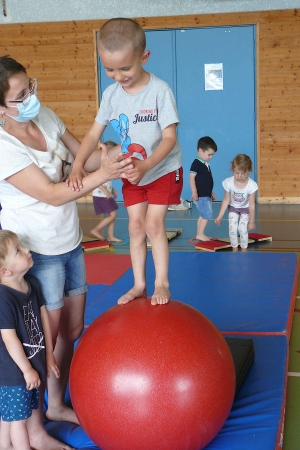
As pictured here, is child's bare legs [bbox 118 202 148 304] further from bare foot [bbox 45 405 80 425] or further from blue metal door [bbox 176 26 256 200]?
blue metal door [bbox 176 26 256 200]

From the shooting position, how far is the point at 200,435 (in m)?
2.45

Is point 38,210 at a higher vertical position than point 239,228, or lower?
higher

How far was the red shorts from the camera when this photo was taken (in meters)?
3.00

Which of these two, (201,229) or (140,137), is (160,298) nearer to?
(140,137)

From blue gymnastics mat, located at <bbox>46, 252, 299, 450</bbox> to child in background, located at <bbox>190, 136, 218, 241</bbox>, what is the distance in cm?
160

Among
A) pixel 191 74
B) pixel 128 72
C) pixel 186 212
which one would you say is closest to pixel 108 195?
pixel 186 212

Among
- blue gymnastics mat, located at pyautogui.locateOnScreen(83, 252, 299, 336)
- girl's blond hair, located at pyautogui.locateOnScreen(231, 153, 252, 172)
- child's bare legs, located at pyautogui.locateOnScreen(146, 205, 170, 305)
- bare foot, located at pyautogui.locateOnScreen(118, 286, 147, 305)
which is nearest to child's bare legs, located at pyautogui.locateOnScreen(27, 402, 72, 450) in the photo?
bare foot, located at pyautogui.locateOnScreen(118, 286, 147, 305)

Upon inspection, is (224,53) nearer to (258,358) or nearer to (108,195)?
(108,195)

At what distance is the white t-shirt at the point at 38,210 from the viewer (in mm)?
2480

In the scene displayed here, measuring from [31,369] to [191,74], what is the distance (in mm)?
8539

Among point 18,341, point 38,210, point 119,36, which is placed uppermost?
point 119,36

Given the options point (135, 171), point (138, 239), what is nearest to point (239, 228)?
point (138, 239)

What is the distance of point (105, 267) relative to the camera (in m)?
5.84

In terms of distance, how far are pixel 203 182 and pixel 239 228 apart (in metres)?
0.80
